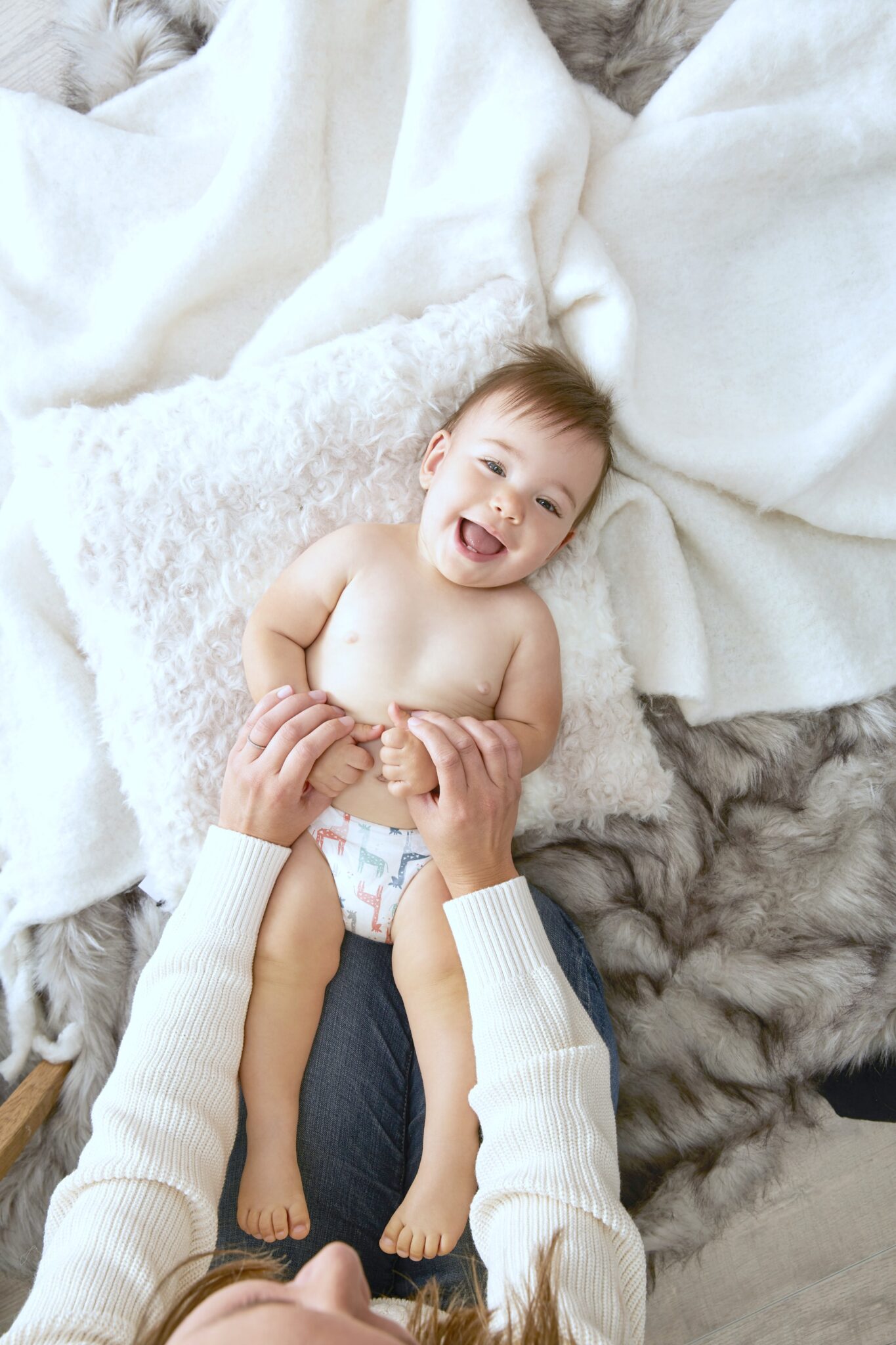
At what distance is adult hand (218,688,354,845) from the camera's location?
1216mm

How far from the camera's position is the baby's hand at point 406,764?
1228 millimetres

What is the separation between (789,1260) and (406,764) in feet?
4.20

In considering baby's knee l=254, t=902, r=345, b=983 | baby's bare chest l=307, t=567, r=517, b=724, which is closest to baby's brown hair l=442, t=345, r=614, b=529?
baby's bare chest l=307, t=567, r=517, b=724

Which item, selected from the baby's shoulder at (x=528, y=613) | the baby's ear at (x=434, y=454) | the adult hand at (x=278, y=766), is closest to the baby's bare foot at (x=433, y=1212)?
the adult hand at (x=278, y=766)

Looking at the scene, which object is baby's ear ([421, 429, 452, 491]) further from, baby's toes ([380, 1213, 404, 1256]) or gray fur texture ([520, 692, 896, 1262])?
baby's toes ([380, 1213, 404, 1256])

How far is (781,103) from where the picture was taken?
1455 mm

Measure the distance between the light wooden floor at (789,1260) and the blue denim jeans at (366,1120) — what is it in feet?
2.40

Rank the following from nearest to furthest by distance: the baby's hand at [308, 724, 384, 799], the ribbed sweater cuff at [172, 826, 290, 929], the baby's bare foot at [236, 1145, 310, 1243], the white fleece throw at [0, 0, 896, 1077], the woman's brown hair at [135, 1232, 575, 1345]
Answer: the woman's brown hair at [135, 1232, 575, 1345]
the baby's bare foot at [236, 1145, 310, 1243]
the ribbed sweater cuff at [172, 826, 290, 929]
the baby's hand at [308, 724, 384, 799]
the white fleece throw at [0, 0, 896, 1077]

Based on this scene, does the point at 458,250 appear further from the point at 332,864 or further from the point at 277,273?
the point at 332,864

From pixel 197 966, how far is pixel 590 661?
74 centimetres

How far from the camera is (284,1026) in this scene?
115 cm

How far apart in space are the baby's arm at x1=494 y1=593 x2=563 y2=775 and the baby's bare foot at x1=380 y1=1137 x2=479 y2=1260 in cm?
55

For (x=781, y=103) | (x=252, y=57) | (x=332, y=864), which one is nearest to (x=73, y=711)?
(x=332, y=864)

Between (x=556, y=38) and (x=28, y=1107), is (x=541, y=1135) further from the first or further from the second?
(x=556, y=38)
